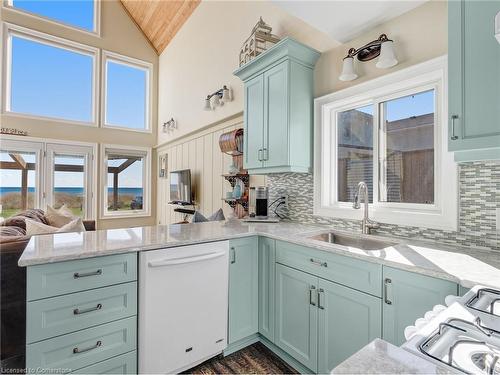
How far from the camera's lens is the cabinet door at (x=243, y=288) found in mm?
2012

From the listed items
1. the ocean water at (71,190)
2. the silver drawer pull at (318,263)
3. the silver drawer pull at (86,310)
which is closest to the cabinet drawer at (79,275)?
the silver drawer pull at (86,310)

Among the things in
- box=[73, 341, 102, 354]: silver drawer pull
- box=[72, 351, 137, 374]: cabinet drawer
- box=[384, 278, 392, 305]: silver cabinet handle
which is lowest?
box=[72, 351, 137, 374]: cabinet drawer

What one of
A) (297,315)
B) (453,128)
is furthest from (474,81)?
(297,315)

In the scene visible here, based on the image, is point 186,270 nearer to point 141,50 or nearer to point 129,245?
point 129,245

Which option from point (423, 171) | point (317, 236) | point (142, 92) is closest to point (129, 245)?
point (317, 236)

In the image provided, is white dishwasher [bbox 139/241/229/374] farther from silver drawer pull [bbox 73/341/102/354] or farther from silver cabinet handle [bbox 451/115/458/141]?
silver cabinet handle [bbox 451/115/458/141]

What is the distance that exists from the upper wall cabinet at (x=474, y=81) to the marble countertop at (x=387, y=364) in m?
1.14

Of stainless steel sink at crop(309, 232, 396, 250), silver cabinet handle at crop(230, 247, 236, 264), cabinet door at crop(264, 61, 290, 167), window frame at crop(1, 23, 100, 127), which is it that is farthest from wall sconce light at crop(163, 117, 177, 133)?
stainless steel sink at crop(309, 232, 396, 250)

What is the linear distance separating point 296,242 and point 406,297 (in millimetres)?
718

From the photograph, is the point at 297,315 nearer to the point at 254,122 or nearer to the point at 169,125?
the point at 254,122

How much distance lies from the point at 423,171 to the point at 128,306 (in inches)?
85.5

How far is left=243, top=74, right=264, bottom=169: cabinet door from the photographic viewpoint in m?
2.64

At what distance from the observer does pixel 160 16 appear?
538 centimetres

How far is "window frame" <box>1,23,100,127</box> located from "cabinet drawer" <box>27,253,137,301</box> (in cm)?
508
